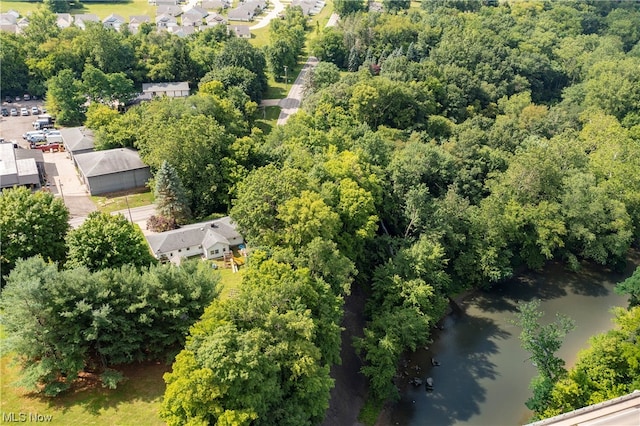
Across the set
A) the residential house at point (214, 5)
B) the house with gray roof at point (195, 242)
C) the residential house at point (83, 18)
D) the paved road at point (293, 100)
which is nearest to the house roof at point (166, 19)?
the residential house at point (83, 18)

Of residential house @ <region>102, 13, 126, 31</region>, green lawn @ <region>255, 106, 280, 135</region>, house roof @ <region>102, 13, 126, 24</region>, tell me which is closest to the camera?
green lawn @ <region>255, 106, 280, 135</region>

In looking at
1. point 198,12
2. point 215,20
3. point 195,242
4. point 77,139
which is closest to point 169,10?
point 198,12

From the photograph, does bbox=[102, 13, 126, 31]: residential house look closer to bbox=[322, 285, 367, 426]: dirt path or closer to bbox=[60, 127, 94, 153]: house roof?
bbox=[60, 127, 94, 153]: house roof

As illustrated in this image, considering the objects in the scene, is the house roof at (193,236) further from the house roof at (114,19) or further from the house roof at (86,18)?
the house roof at (86,18)

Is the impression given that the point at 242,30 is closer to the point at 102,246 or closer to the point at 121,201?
the point at 121,201

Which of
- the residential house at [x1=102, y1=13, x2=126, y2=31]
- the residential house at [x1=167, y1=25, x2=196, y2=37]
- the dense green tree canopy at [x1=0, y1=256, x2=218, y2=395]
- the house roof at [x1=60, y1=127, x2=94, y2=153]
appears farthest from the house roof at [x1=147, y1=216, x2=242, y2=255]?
the residential house at [x1=102, y1=13, x2=126, y2=31]

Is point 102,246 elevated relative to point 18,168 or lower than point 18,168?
lower

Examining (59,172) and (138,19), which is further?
(138,19)
